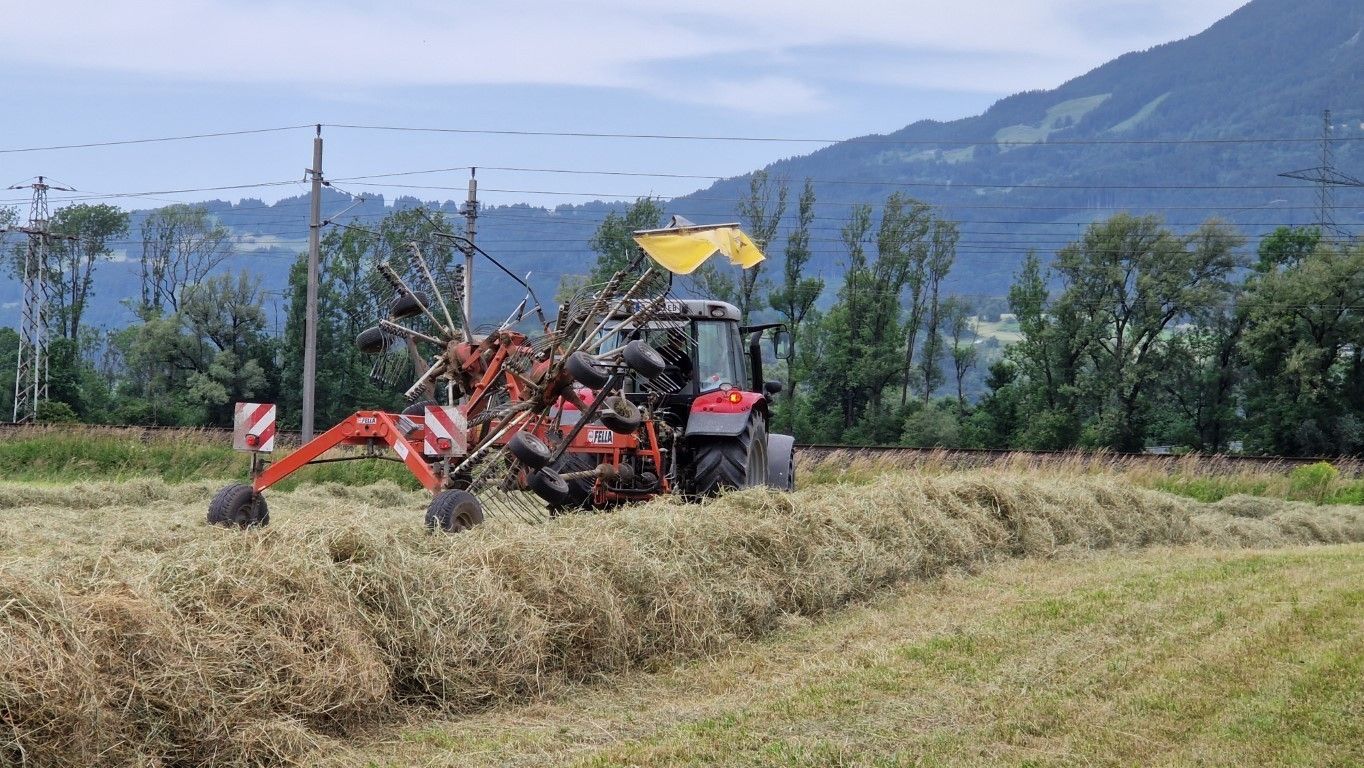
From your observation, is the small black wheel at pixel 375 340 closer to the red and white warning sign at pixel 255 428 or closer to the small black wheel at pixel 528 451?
the red and white warning sign at pixel 255 428

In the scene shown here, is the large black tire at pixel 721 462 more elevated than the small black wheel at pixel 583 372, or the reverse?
the small black wheel at pixel 583 372

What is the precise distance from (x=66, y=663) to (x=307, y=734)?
0.89 metres

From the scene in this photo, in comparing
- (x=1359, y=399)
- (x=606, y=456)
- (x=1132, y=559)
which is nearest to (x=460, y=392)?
(x=606, y=456)

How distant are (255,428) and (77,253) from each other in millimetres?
65233

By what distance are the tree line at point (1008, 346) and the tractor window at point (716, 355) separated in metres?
27.1

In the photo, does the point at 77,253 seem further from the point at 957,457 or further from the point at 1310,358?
the point at 957,457

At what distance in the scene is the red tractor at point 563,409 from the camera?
9.30 metres

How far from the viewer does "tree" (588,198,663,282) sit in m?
50.6

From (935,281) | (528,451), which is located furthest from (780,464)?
(935,281)

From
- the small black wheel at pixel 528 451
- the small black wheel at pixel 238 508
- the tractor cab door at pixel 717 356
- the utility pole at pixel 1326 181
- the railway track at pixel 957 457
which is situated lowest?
the railway track at pixel 957 457

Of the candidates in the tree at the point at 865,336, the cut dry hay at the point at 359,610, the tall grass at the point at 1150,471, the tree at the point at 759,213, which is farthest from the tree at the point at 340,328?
the cut dry hay at the point at 359,610

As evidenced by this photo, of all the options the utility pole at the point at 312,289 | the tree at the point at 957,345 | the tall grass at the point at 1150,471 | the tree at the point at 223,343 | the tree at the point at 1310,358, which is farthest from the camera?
the tree at the point at 957,345

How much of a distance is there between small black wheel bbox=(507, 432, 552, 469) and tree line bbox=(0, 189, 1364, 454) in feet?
96.4

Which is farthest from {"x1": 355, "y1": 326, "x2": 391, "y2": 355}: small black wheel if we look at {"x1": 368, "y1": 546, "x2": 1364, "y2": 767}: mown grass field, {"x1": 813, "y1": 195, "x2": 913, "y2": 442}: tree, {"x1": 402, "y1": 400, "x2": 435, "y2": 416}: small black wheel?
{"x1": 813, "y1": 195, "x2": 913, "y2": 442}: tree
